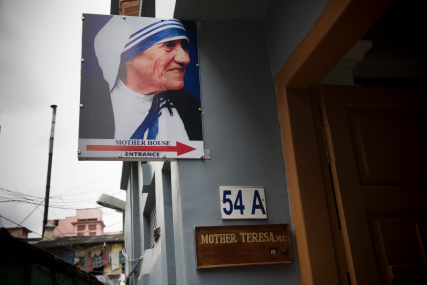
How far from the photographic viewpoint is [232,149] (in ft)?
10.1

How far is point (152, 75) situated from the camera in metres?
3.18

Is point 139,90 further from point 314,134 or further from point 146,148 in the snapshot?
point 314,134

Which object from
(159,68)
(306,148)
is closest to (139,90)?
(159,68)

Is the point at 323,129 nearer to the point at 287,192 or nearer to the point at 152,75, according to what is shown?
the point at 287,192

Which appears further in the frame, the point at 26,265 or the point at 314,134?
the point at 26,265

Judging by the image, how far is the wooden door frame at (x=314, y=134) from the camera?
2404 millimetres

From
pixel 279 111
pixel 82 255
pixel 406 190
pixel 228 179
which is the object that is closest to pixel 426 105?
pixel 406 190

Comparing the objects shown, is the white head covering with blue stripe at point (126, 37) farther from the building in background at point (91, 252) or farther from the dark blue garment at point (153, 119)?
the building in background at point (91, 252)

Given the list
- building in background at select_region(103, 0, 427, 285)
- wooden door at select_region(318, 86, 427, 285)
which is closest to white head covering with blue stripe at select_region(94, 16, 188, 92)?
building in background at select_region(103, 0, 427, 285)

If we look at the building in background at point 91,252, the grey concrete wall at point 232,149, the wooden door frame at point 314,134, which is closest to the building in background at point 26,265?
the grey concrete wall at point 232,149

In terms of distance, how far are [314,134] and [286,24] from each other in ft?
2.94

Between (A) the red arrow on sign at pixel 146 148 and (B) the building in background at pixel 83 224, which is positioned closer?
(A) the red arrow on sign at pixel 146 148

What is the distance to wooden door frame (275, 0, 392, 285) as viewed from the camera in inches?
94.7

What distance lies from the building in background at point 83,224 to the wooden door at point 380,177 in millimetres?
35847
